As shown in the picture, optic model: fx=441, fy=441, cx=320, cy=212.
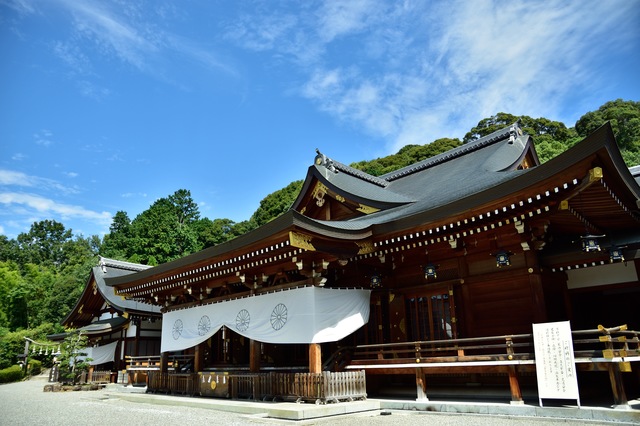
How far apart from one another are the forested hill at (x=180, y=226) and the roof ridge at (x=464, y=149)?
20.2 m

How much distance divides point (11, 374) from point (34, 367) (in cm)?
394

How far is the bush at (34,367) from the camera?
101 feet

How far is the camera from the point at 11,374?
90.1ft

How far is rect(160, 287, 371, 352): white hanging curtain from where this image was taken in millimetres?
10625

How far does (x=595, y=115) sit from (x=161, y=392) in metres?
46.0

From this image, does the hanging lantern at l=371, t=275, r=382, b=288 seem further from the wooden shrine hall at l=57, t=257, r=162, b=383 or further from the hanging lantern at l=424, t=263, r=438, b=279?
the wooden shrine hall at l=57, t=257, r=162, b=383

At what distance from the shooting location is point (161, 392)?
1462 cm

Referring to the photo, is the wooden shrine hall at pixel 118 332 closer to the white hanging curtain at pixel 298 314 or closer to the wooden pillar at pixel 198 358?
the wooden pillar at pixel 198 358

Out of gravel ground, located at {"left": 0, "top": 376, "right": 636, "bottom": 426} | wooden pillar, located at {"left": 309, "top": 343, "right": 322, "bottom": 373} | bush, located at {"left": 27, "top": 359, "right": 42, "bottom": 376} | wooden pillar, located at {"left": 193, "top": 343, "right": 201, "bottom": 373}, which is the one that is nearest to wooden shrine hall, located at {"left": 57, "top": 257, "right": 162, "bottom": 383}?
bush, located at {"left": 27, "top": 359, "right": 42, "bottom": 376}

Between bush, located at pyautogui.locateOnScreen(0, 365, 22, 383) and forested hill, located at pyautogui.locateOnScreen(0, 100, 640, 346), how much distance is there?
5.91 m

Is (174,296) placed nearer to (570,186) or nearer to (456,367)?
(456,367)

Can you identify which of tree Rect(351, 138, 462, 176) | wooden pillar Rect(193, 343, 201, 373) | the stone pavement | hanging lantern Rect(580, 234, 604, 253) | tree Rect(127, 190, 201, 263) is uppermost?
tree Rect(351, 138, 462, 176)

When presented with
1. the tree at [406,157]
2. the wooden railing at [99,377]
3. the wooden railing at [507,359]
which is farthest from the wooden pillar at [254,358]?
the tree at [406,157]

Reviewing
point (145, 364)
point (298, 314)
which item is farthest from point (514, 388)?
point (145, 364)
